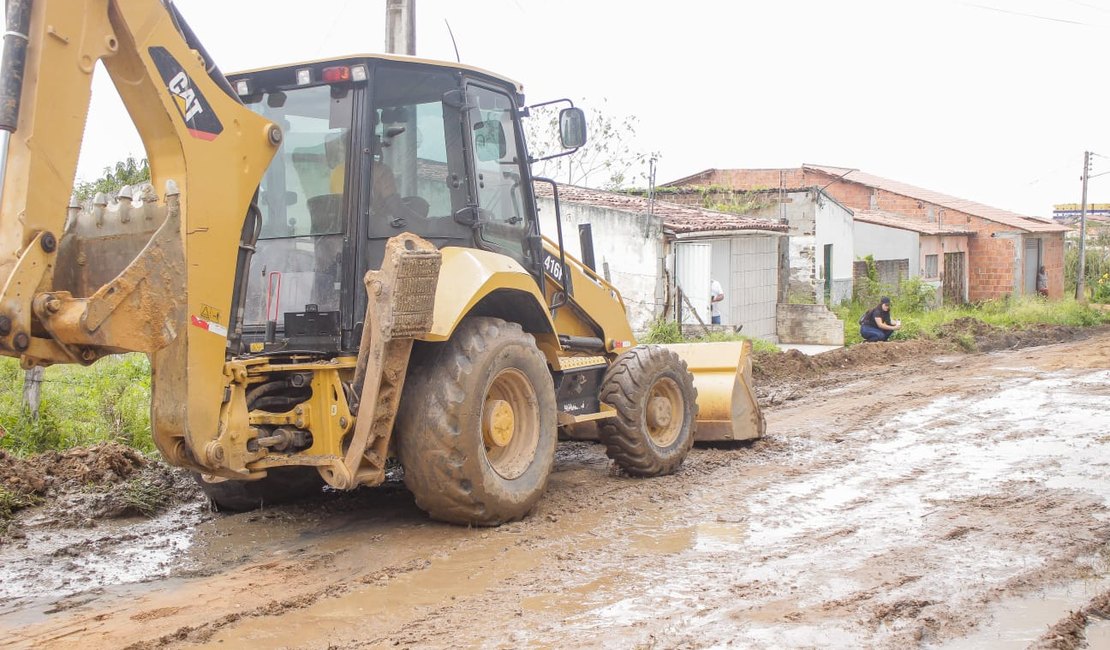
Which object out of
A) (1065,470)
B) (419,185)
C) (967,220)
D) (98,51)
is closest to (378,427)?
(419,185)

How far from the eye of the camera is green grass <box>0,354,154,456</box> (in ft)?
26.8

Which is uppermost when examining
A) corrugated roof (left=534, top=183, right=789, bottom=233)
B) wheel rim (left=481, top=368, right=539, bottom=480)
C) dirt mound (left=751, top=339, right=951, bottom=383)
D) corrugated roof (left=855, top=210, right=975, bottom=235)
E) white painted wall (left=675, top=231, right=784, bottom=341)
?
corrugated roof (left=855, top=210, right=975, bottom=235)

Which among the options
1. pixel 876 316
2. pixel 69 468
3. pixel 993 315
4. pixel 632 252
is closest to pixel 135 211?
pixel 69 468

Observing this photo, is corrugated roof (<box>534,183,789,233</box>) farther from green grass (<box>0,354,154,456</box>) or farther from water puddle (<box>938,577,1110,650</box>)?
water puddle (<box>938,577,1110,650</box>)

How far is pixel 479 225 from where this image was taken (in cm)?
651

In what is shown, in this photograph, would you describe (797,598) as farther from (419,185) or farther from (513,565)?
(419,185)

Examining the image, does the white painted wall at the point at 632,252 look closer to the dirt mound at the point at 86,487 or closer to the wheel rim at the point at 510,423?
the dirt mound at the point at 86,487

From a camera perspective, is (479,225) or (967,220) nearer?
(479,225)

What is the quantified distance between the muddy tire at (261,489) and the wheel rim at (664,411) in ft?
8.17

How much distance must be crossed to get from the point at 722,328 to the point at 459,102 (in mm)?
11739

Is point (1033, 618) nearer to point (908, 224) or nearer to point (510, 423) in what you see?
point (510, 423)

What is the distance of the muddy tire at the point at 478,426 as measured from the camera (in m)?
5.82

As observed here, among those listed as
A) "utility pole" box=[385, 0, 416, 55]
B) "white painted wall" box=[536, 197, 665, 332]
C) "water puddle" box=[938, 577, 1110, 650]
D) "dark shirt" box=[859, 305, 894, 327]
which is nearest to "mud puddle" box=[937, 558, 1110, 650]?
"water puddle" box=[938, 577, 1110, 650]

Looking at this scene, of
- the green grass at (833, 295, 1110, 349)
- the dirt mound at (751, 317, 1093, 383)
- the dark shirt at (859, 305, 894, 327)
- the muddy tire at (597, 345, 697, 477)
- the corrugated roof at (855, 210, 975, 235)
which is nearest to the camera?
the muddy tire at (597, 345, 697, 477)
